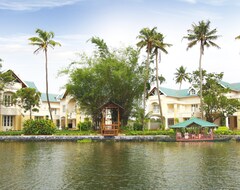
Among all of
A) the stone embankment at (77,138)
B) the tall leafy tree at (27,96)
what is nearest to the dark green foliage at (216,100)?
the stone embankment at (77,138)

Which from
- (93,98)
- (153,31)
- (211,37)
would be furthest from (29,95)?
(211,37)

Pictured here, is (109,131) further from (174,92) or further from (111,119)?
(174,92)

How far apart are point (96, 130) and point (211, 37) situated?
21.1 meters

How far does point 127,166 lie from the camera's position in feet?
58.6

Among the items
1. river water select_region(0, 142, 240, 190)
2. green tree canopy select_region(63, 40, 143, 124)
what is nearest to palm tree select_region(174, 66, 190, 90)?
green tree canopy select_region(63, 40, 143, 124)

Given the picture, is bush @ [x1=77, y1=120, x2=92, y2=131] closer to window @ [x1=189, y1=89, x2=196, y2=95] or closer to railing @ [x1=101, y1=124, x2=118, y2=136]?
railing @ [x1=101, y1=124, x2=118, y2=136]

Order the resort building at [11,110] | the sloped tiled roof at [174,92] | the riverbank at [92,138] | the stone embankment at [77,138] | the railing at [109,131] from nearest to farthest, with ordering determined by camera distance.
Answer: the riverbank at [92,138], the stone embankment at [77,138], the railing at [109,131], the resort building at [11,110], the sloped tiled roof at [174,92]

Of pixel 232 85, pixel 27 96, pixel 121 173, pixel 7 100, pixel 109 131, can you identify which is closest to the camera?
pixel 121 173

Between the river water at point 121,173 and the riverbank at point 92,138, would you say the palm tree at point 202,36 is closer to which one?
the riverbank at point 92,138

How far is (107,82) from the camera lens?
45.2 meters

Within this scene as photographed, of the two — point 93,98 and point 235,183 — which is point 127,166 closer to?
point 235,183

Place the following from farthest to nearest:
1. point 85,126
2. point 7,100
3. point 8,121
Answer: point 85,126, point 8,121, point 7,100

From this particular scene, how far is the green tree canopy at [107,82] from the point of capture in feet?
147

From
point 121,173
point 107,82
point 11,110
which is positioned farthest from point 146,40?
point 121,173
